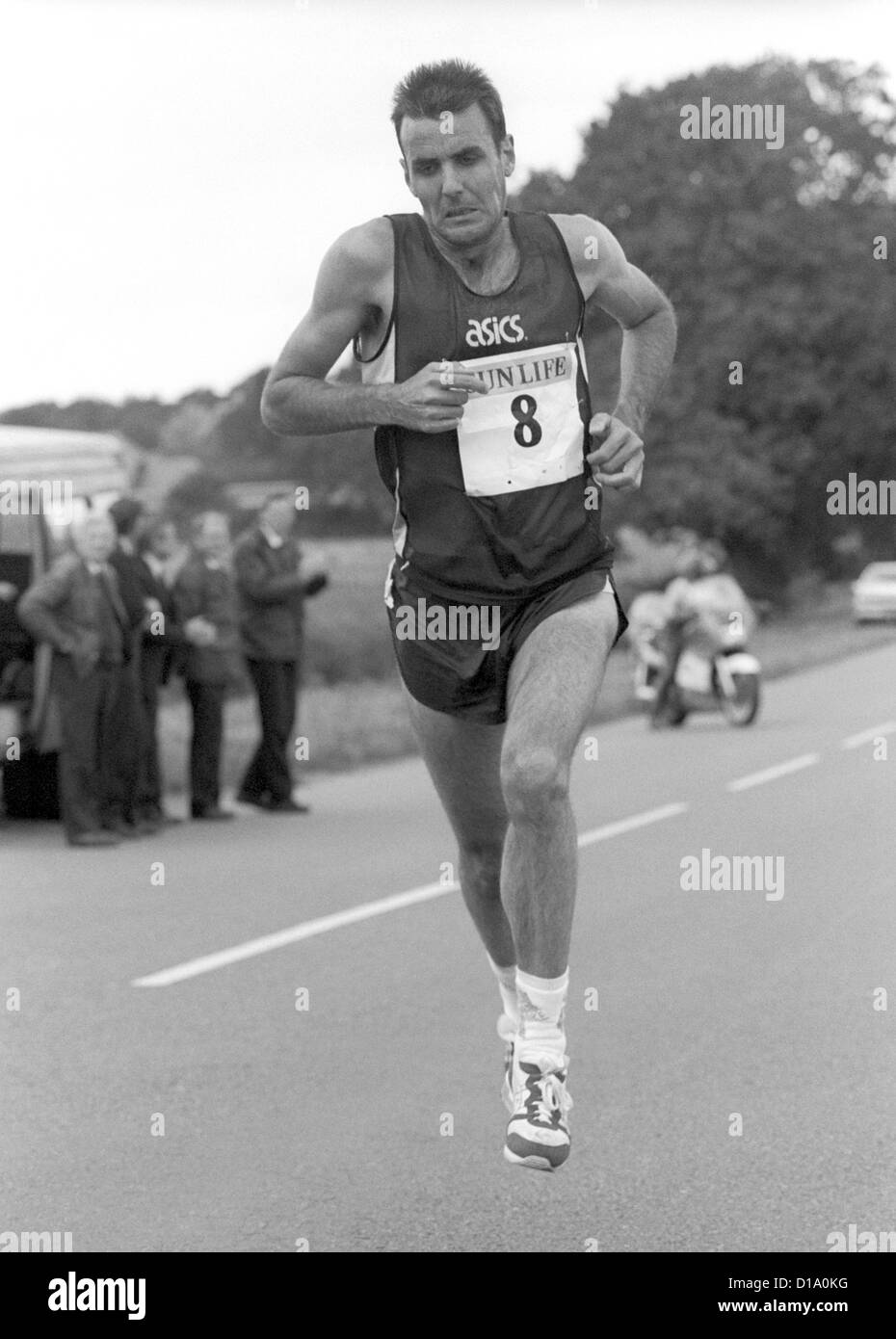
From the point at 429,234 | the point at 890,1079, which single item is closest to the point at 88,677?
the point at 890,1079

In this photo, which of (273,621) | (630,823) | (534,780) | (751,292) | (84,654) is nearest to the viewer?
(534,780)

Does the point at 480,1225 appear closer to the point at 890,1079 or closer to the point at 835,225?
the point at 890,1079

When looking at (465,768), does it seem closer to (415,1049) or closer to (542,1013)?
(542,1013)

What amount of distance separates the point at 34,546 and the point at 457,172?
398 inches

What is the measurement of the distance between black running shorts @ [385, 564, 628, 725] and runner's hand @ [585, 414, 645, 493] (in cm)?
25

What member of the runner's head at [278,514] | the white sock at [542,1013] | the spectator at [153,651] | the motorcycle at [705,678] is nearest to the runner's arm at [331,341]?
the white sock at [542,1013]

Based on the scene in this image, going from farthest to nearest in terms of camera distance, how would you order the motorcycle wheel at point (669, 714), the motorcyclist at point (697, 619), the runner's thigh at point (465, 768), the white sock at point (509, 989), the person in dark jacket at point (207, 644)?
the motorcycle wheel at point (669, 714) < the motorcyclist at point (697, 619) < the person in dark jacket at point (207, 644) < the white sock at point (509, 989) < the runner's thigh at point (465, 768)

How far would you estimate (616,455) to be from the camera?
16.2 feet

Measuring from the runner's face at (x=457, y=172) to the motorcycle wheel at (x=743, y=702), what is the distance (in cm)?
1708

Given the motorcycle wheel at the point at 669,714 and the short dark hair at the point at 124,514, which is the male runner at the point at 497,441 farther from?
the motorcycle wheel at the point at 669,714

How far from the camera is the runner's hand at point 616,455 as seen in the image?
4.95 metres

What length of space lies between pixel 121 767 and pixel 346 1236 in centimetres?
869

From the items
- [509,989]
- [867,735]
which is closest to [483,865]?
[509,989]

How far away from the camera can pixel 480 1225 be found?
16.2 feet
